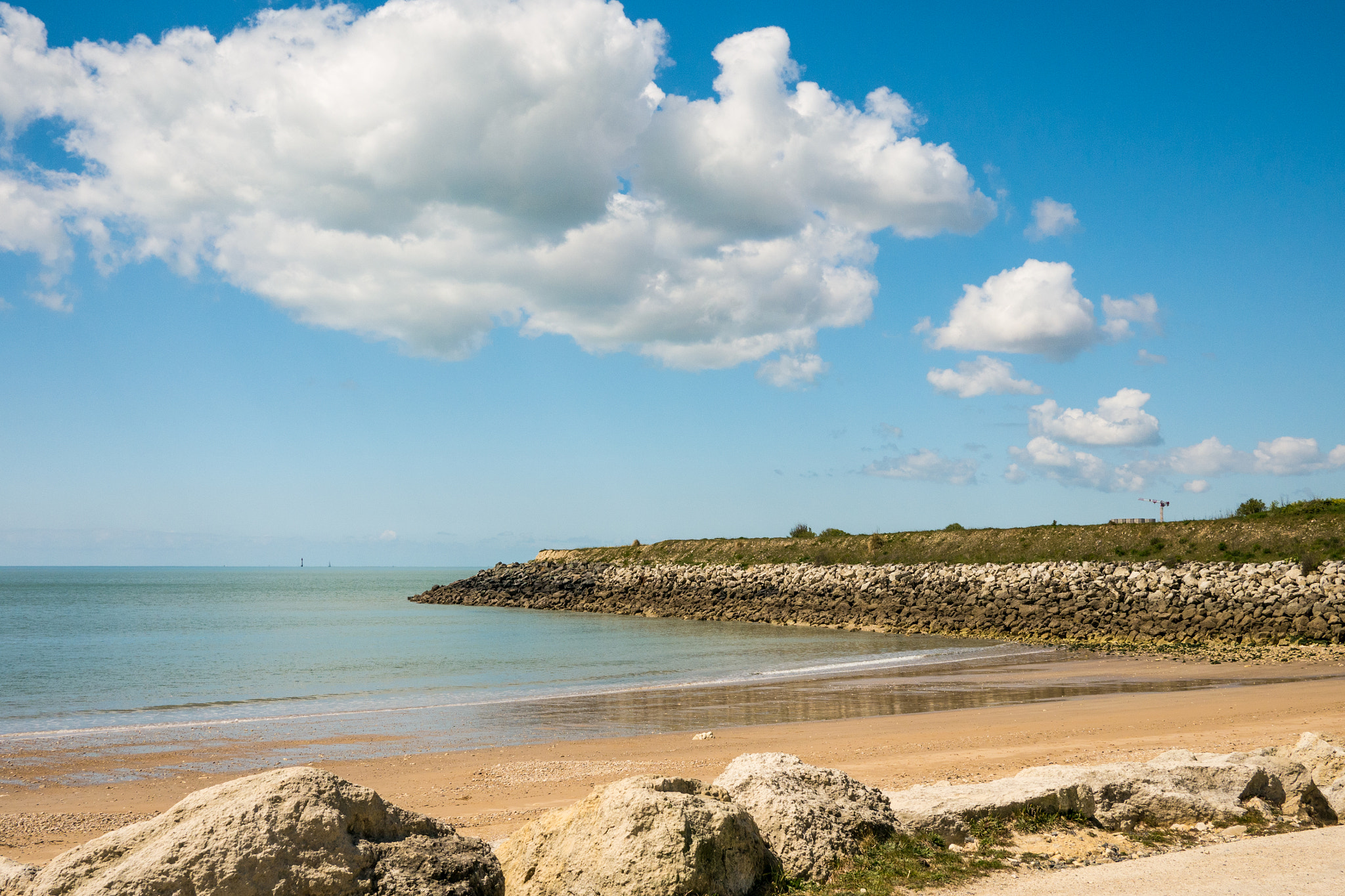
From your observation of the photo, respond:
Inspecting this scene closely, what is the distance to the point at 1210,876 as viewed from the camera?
19.2 feet

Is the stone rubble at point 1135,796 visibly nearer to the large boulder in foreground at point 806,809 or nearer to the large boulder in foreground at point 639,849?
the large boulder in foreground at point 806,809

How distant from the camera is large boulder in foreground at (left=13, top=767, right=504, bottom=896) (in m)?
4.20

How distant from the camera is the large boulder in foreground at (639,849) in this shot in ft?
16.8

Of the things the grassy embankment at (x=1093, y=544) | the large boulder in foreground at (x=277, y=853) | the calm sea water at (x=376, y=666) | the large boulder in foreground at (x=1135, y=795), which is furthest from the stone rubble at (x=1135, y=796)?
the grassy embankment at (x=1093, y=544)

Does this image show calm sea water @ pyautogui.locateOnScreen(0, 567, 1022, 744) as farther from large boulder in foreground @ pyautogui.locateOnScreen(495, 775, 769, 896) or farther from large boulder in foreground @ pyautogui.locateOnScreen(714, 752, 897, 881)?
large boulder in foreground @ pyautogui.locateOnScreen(495, 775, 769, 896)

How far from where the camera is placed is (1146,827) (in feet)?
23.4

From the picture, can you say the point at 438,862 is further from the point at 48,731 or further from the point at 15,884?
the point at 48,731

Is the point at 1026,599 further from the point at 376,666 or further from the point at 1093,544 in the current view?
the point at 376,666

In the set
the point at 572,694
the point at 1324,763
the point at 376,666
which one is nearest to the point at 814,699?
the point at 572,694

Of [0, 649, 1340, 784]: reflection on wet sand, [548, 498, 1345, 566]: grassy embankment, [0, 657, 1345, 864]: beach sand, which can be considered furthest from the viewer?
[548, 498, 1345, 566]: grassy embankment

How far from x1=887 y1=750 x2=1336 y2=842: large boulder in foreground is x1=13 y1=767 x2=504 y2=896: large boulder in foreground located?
375cm

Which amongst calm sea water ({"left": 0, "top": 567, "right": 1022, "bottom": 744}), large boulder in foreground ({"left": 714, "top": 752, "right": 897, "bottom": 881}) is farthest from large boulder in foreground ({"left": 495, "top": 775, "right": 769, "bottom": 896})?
calm sea water ({"left": 0, "top": 567, "right": 1022, "bottom": 744})

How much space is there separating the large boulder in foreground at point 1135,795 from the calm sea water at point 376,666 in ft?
30.5

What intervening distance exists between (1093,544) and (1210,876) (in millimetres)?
39576
